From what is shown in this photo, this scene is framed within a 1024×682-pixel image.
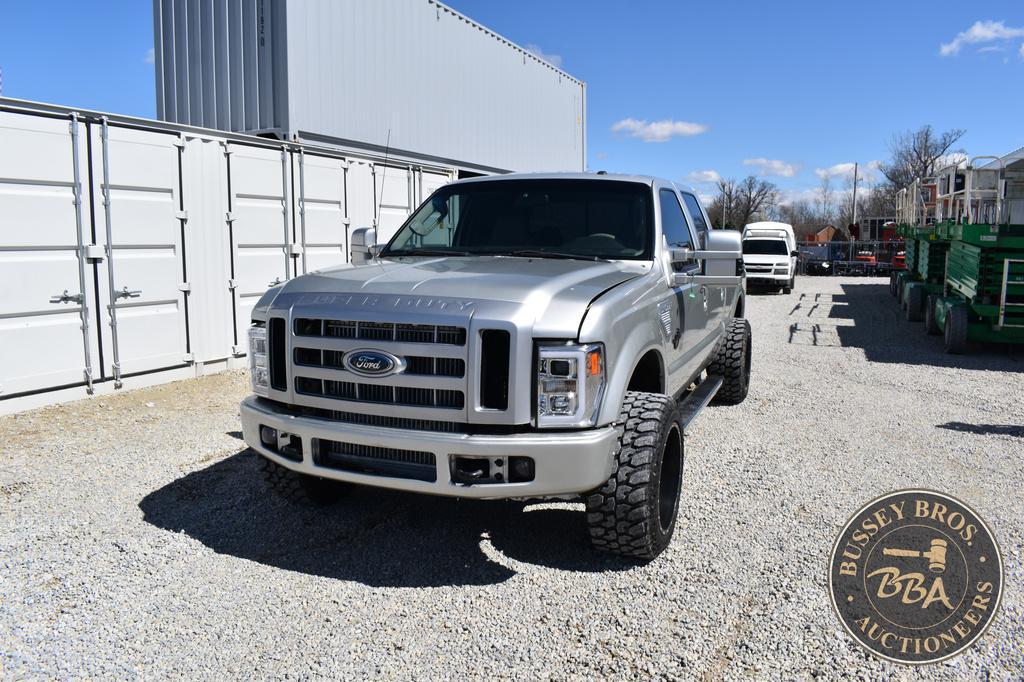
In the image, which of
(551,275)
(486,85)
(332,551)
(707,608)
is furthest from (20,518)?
(486,85)

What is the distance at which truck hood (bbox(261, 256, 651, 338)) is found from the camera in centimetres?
337

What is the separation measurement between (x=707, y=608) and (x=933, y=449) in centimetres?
351

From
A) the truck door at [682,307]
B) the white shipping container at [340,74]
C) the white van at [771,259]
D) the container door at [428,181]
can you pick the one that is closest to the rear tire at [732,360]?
the truck door at [682,307]

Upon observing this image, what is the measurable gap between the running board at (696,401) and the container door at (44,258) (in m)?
5.53

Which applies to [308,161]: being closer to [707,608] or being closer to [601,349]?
[601,349]

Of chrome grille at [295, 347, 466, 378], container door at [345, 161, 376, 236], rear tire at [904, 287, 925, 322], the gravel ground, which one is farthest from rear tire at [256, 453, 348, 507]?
rear tire at [904, 287, 925, 322]

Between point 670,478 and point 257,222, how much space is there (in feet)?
22.0

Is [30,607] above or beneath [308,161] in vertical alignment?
beneath

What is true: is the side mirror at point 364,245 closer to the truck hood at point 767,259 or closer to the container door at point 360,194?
the container door at point 360,194

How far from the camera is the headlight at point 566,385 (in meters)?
3.32

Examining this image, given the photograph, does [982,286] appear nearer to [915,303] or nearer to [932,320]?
[932,320]

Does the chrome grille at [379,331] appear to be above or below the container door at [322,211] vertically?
below

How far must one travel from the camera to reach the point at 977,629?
326 cm

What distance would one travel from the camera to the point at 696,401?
5645 mm
